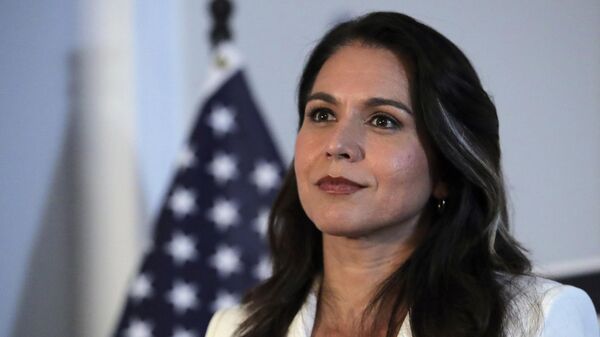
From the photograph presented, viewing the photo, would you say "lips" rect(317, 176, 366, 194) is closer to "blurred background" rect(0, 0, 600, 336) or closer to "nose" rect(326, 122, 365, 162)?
"nose" rect(326, 122, 365, 162)

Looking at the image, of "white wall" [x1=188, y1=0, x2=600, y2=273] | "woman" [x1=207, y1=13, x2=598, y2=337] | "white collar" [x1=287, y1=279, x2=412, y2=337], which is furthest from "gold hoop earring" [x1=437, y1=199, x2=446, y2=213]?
"white wall" [x1=188, y1=0, x2=600, y2=273]

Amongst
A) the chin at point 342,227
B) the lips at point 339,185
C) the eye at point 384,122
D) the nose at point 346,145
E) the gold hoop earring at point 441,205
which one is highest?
the eye at point 384,122

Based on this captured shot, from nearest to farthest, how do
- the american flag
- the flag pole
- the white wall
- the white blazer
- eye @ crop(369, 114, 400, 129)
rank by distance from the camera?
the white blazer → eye @ crop(369, 114, 400, 129) → the american flag → the flag pole → the white wall

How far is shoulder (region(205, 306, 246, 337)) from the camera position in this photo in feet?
6.08

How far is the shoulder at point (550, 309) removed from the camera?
4.96 ft

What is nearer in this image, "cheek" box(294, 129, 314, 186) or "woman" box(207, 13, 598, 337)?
"woman" box(207, 13, 598, 337)

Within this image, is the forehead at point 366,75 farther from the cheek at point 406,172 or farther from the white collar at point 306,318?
the white collar at point 306,318

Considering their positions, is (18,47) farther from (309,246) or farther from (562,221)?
(562,221)

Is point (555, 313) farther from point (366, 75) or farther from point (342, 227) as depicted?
point (366, 75)

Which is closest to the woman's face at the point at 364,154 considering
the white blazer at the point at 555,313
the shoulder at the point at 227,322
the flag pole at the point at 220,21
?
the white blazer at the point at 555,313

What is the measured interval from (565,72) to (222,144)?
131 centimetres

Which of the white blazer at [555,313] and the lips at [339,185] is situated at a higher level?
the lips at [339,185]

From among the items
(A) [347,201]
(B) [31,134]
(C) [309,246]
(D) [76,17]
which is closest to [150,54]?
(D) [76,17]

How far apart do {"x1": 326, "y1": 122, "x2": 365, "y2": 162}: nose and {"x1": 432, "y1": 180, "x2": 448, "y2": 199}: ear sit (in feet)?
0.61
